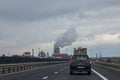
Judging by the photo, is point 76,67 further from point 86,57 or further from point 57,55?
point 57,55

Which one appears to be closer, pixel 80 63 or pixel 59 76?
pixel 59 76

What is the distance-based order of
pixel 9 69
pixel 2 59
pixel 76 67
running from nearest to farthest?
1. pixel 76 67
2. pixel 9 69
3. pixel 2 59

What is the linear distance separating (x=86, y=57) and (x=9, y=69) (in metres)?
12.9

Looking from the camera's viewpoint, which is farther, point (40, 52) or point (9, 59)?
point (40, 52)

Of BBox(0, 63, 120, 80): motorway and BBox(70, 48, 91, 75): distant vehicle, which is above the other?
BBox(70, 48, 91, 75): distant vehicle

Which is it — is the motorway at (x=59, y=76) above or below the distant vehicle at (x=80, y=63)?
below

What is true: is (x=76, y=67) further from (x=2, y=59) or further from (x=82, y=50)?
(x=82, y=50)

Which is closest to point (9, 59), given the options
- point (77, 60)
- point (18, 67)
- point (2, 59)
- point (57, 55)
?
point (2, 59)

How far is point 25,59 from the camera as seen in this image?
81688mm

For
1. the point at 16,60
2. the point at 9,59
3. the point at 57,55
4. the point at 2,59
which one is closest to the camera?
the point at 2,59

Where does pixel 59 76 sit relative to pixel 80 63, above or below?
below

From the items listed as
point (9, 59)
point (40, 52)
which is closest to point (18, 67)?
point (9, 59)

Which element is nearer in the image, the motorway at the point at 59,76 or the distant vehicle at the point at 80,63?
the motorway at the point at 59,76

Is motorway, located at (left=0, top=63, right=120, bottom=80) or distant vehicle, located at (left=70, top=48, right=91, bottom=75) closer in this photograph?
motorway, located at (left=0, top=63, right=120, bottom=80)
